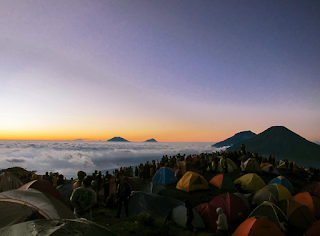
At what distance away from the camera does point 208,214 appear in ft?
25.9

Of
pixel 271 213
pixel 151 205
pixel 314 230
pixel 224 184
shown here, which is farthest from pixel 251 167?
pixel 151 205

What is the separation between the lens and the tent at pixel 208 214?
7750 mm

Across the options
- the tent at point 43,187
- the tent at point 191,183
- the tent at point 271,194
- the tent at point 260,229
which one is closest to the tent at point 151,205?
the tent at point 260,229

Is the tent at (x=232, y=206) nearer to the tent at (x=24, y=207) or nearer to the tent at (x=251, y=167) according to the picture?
the tent at (x=24, y=207)

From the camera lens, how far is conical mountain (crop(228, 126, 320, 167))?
100562mm

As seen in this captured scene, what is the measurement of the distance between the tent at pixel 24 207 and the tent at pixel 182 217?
5.08 metres

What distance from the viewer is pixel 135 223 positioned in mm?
6945

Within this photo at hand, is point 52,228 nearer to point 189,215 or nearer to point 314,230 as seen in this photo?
point 189,215

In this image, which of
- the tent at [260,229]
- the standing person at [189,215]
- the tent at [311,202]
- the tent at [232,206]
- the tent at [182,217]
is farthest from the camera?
the tent at [311,202]

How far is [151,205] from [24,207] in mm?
5672

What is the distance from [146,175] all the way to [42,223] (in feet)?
50.5

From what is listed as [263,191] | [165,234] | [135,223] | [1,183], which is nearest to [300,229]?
[263,191]

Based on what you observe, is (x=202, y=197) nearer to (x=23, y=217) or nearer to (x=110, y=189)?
(x=110, y=189)

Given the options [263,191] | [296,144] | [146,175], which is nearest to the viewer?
[263,191]
